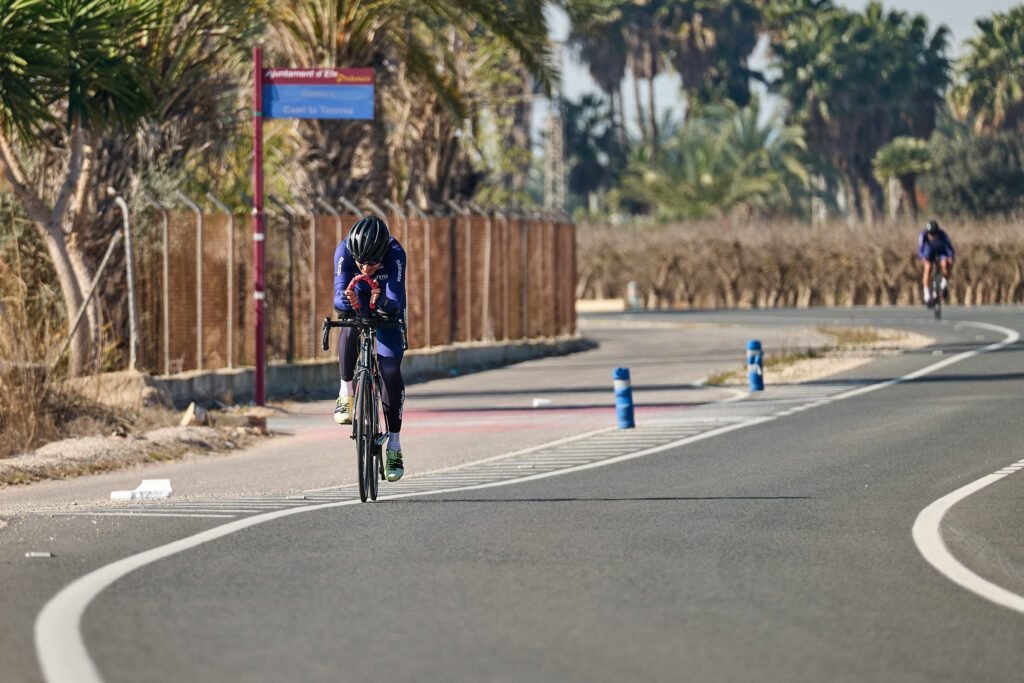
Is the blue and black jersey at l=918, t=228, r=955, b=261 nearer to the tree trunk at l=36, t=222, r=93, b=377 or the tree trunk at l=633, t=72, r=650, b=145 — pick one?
the tree trunk at l=36, t=222, r=93, b=377

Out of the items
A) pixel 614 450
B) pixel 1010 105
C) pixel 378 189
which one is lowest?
pixel 614 450

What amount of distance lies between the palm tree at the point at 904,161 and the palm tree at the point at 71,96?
6681cm

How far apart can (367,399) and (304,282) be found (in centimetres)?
1284

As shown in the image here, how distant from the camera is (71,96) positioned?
19.4 metres

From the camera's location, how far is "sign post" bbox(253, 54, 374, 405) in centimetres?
2002

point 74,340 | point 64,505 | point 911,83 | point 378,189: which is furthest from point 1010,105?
point 64,505

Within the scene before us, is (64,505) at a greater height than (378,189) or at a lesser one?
lesser

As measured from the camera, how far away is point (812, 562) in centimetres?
920

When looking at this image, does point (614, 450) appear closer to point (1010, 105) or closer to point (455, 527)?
point (455, 527)

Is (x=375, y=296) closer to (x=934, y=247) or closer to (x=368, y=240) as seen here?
(x=368, y=240)

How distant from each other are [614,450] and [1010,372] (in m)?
10.4

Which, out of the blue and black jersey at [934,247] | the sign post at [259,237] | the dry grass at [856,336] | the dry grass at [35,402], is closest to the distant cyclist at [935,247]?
the blue and black jersey at [934,247]

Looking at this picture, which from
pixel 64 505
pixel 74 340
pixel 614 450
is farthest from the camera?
pixel 74 340

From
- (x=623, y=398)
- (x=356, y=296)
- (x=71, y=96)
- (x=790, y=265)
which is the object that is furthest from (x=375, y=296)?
(x=790, y=265)
